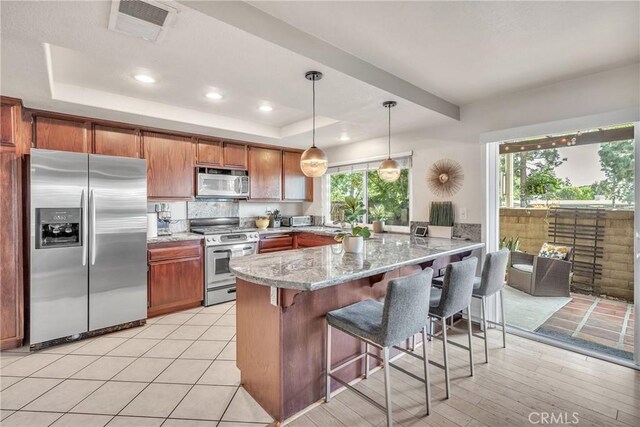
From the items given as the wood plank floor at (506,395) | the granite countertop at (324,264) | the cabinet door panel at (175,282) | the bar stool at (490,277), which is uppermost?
the granite countertop at (324,264)

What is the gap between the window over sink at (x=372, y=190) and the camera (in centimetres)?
412

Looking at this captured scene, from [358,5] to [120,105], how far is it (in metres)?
2.62

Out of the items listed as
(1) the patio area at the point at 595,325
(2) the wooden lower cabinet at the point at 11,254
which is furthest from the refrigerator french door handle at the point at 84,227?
(1) the patio area at the point at 595,325

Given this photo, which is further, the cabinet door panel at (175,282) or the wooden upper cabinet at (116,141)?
the cabinet door panel at (175,282)

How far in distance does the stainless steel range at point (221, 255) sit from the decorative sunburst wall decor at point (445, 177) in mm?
2456

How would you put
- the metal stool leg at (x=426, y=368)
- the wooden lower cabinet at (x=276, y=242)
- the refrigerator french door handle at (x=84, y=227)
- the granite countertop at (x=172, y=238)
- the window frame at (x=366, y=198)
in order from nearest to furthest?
the metal stool leg at (x=426, y=368)
the refrigerator french door handle at (x=84, y=227)
the granite countertop at (x=172, y=238)
the window frame at (x=366, y=198)
the wooden lower cabinet at (x=276, y=242)

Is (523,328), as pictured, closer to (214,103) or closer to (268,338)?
(268,338)

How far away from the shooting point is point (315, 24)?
6.13 feet

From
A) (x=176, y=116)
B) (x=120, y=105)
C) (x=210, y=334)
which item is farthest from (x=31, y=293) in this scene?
(x=176, y=116)

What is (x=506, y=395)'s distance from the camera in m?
2.06

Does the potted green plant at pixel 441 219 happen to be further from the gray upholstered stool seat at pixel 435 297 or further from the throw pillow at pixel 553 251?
the gray upholstered stool seat at pixel 435 297

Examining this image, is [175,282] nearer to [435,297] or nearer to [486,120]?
[435,297]

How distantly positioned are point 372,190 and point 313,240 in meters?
1.18

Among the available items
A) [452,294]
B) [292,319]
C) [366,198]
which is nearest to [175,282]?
[292,319]
